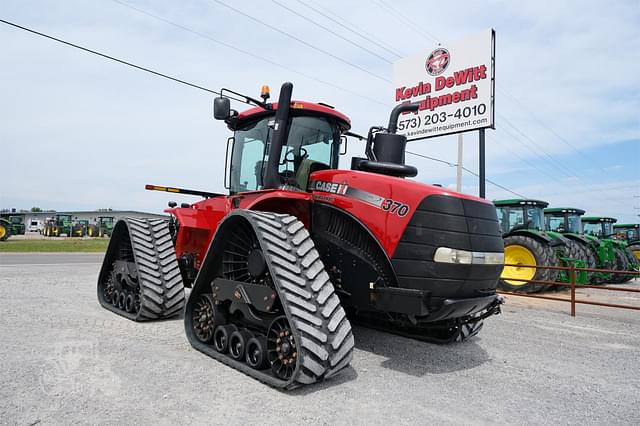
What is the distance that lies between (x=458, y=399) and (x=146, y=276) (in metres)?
4.13

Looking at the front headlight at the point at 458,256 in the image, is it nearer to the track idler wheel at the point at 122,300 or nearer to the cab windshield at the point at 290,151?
the cab windshield at the point at 290,151

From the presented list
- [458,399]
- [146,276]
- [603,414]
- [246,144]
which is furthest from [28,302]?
[603,414]

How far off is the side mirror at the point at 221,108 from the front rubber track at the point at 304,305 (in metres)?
1.42

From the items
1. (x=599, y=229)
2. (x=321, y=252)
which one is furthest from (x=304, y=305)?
(x=599, y=229)

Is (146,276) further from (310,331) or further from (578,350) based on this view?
(578,350)

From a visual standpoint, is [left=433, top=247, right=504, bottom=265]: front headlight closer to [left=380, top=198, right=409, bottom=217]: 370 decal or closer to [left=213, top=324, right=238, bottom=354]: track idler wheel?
[left=380, top=198, right=409, bottom=217]: 370 decal

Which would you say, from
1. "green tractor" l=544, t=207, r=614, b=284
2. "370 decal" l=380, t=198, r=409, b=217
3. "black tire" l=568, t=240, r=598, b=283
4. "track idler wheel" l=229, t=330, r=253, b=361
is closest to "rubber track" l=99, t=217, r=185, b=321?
"track idler wheel" l=229, t=330, r=253, b=361

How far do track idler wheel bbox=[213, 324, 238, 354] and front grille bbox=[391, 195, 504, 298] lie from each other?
1.74 m

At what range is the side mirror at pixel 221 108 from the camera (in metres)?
4.88

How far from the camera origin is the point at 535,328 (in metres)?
6.62

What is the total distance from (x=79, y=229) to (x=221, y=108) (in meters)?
44.8

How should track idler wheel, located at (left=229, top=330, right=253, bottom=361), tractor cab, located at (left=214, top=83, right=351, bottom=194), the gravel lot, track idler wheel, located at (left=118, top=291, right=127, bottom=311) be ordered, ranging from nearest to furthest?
the gravel lot → track idler wheel, located at (left=229, top=330, right=253, bottom=361) → tractor cab, located at (left=214, top=83, right=351, bottom=194) → track idler wheel, located at (left=118, top=291, right=127, bottom=311)

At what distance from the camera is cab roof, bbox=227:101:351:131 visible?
484cm

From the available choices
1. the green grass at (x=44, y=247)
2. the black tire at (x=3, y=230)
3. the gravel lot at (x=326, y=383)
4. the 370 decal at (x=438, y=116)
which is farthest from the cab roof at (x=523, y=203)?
the black tire at (x=3, y=230)
